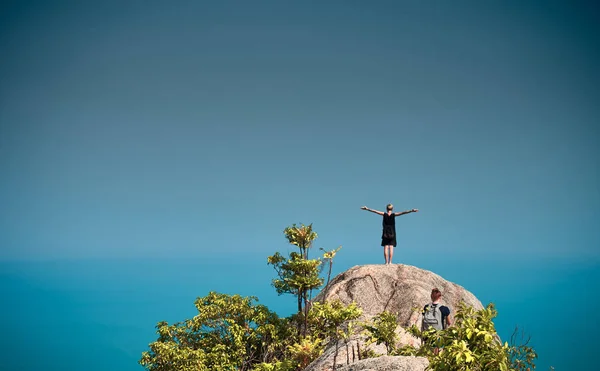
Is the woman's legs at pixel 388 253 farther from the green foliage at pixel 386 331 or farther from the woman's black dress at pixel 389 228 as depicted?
the green foliage at pixel 386 331

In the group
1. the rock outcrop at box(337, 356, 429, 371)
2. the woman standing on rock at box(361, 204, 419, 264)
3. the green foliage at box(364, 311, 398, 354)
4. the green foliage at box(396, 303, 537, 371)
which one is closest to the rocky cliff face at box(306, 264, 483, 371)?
the woman standing on rock at box(361, 204, 419, 264)

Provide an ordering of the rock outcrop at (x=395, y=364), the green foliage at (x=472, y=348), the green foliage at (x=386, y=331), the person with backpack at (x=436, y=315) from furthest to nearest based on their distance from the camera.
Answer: the green foliage at (x=386, y=331), the person with backpack at (x=436, y=315), the rock outcrop at (x=395, y=364), the green foliage at (x=472, y=348)

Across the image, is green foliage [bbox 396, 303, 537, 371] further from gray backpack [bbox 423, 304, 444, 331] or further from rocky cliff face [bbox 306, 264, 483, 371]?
rocky cliff face [bbox 306, 264, 483, 371]

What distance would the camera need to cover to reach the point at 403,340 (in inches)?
851

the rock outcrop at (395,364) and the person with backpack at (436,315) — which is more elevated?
the person with backpack at (436,315)

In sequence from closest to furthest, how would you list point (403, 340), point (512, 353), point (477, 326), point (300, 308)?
point (477, 326), point (512, 353), point (403, 340), point (300, 308)

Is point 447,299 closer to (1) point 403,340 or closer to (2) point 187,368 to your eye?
(1) point 403,340

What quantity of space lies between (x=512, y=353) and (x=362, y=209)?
17939mm

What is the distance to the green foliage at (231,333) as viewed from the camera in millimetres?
25266

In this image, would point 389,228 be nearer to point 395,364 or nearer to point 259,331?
point 259,331

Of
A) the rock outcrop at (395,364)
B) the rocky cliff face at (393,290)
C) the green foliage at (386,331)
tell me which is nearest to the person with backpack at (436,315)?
the green foliage at (386,331)

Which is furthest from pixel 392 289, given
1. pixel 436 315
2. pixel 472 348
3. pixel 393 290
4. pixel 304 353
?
pixel 472 348

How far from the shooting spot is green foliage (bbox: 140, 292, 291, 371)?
25.3 meters

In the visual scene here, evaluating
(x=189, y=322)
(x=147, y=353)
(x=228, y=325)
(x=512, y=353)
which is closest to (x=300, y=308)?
(x=228, y=325)
